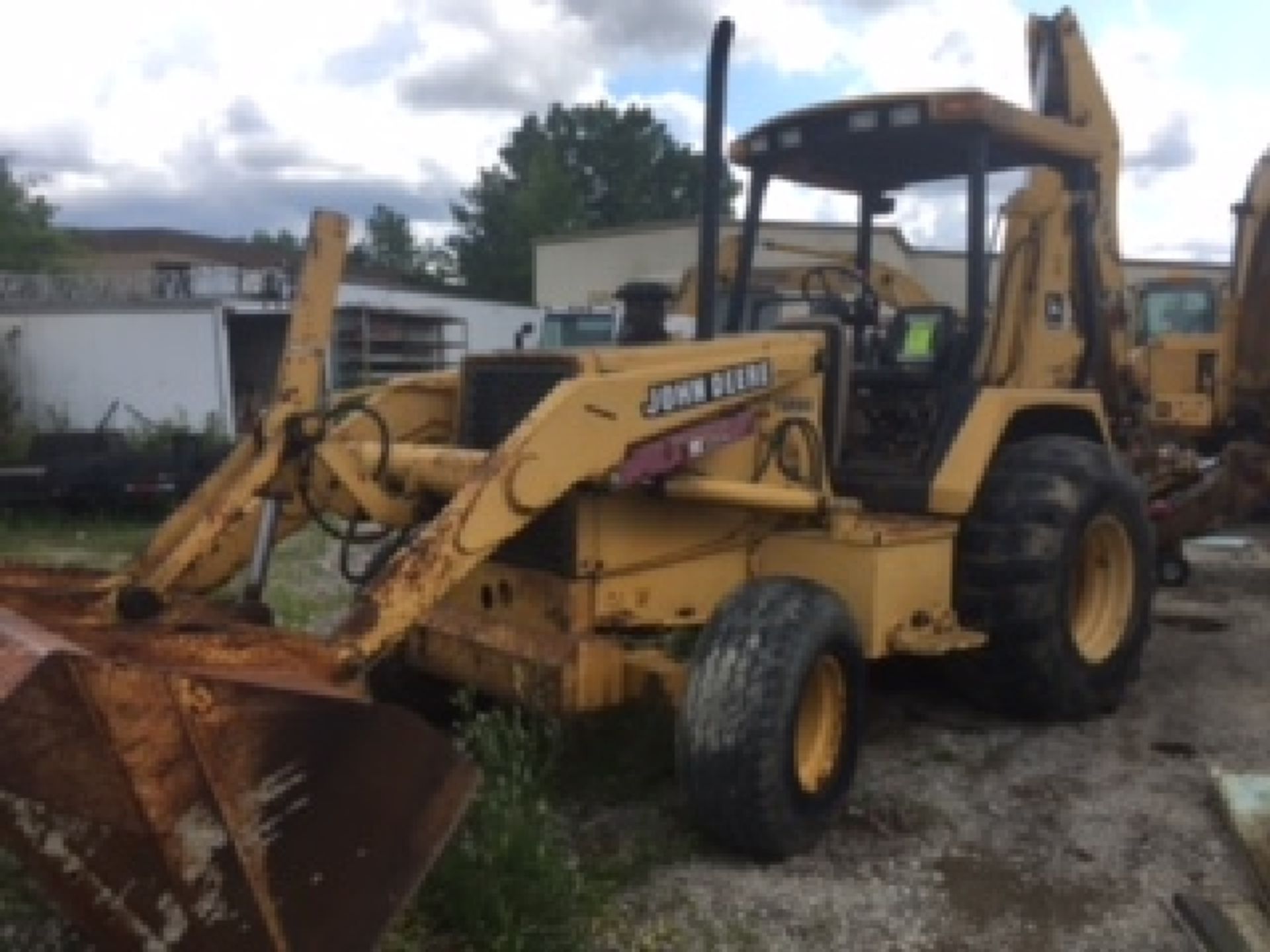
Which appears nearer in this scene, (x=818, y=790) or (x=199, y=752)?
(x=199, y=752)

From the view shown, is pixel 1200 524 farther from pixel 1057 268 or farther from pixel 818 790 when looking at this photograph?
pixel 818 790

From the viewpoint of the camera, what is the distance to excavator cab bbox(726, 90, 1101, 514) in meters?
5.80

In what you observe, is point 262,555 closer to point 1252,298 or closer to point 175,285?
point 1252,298

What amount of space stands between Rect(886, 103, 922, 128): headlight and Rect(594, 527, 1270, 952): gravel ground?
99.6 inches

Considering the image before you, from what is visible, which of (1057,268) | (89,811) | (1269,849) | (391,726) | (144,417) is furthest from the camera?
(144,417)

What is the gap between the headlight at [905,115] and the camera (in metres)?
5.73

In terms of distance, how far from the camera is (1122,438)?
24.7 ft

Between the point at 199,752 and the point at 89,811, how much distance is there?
240mm

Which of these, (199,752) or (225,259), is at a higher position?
(225,259)

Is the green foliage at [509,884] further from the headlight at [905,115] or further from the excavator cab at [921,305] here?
the headlight at [905,115]

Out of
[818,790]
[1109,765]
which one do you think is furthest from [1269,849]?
[818,790]

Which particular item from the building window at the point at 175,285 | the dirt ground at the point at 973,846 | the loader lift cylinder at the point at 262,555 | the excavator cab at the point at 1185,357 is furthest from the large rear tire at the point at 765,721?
the building window at the point at 175,285

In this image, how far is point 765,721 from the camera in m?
4.30

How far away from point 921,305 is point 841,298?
0.36 meters
